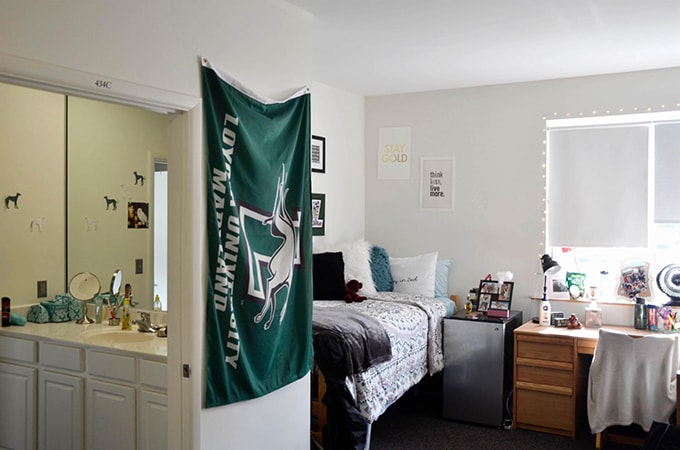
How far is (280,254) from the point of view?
323 cm

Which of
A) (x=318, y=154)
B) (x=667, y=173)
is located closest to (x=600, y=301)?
(x=667, y=173)

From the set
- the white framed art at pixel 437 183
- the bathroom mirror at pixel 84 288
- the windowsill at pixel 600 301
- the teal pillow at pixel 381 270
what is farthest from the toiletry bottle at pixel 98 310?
the windowsill at pixel 600 301

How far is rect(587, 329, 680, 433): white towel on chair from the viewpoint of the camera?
3.88m

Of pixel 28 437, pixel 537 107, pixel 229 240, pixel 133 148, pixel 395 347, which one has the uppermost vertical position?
pixel 537 107

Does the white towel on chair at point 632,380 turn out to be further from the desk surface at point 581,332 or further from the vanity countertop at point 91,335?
the vanity countertop at point 91,335

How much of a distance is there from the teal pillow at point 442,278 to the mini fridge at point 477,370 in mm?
532

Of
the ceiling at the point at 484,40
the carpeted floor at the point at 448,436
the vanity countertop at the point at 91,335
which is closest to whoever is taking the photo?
the vanity countertop at the point at 91,335

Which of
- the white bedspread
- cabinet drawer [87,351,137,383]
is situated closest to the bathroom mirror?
cabinet drawer [87,351,137,383]

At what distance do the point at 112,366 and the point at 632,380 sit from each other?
3006mm

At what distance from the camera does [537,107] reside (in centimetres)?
519

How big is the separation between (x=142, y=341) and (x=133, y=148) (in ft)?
4.07

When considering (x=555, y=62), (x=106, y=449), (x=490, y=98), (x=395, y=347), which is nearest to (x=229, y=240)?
(x=106, y=449)

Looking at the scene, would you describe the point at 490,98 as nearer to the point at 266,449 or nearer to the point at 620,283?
the point at 620,283

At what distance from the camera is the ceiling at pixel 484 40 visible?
3.38 meters
